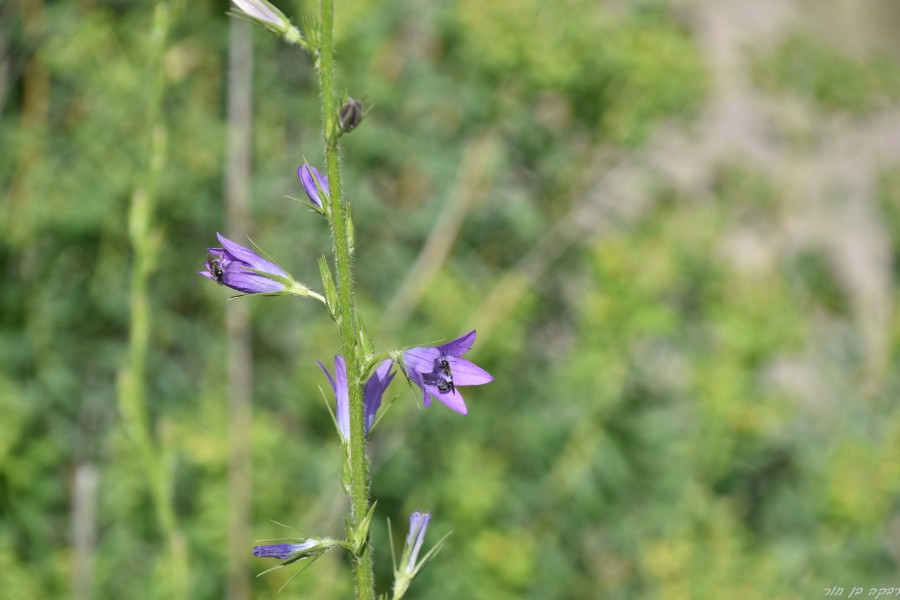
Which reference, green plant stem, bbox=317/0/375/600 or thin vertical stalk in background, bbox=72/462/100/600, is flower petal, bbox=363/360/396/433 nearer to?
green plant stem, bbox=317/0/375/600

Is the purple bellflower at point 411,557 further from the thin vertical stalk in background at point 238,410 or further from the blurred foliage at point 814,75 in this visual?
the blurred foliage at point 814,75

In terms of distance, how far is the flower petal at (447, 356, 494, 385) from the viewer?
895 mm

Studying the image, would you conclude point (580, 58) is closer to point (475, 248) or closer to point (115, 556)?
point (475, 248)

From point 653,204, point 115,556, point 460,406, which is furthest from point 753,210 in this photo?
point 460,406

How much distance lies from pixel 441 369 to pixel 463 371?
0.08ft

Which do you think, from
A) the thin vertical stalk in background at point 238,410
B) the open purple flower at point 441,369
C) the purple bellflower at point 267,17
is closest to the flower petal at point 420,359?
the open purple flower at point 441,369

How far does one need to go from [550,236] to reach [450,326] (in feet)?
2.31

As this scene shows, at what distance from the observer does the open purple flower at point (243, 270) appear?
935 mm

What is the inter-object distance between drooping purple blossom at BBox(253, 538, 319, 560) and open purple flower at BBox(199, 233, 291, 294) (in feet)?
0.84

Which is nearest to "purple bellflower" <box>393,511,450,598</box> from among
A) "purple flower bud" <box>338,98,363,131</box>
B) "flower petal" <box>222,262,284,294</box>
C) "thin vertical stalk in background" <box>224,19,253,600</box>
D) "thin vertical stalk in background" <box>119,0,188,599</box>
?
"flower petal" <box>222,262,284,294</box>

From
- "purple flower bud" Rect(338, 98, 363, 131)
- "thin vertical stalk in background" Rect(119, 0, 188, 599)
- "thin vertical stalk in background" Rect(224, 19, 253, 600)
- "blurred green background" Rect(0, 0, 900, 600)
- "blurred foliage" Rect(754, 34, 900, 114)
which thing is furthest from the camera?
"blurred foliage" Rect(754, 34, 900, 114)

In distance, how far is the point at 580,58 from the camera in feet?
9.49

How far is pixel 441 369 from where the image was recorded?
3.00ft

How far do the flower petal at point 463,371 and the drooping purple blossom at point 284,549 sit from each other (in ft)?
0.71
